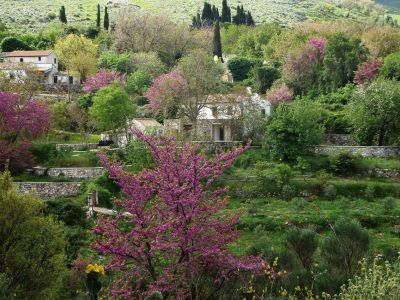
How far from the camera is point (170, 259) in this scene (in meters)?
15.9

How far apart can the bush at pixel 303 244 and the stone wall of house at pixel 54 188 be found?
71.2ft

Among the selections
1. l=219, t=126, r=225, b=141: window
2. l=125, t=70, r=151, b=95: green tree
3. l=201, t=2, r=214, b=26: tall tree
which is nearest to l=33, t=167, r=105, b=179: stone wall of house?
l=219, t=126, r=225, b=141: window

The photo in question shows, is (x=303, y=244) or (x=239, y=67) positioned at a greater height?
(x=303, y=244)

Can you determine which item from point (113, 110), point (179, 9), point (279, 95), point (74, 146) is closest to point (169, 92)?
point (113, 110)

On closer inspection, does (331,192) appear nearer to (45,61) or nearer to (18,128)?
(18,128)

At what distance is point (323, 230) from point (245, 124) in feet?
50.7

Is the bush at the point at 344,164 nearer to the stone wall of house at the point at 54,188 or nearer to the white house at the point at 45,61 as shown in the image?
the stone wall of house at the point at 54,188

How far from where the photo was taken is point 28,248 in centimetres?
1845

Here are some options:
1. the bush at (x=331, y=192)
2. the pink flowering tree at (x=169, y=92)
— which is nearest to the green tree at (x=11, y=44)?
the pink flowering tree at (x=169, y=92)

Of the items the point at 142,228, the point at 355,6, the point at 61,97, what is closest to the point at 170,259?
the point at 142,228

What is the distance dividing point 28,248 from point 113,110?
28.1 meters

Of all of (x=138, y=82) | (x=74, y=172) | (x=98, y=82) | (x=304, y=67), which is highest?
(x=304, y=67)

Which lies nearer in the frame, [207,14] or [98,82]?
[98,82]

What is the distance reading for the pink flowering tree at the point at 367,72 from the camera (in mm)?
53969
